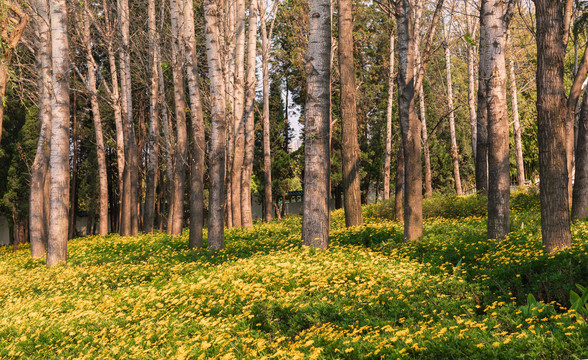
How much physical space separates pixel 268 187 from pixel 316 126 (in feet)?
42.7

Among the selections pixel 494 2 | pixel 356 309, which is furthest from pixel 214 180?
pixel 494 2

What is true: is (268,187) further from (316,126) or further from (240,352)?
(240,352)

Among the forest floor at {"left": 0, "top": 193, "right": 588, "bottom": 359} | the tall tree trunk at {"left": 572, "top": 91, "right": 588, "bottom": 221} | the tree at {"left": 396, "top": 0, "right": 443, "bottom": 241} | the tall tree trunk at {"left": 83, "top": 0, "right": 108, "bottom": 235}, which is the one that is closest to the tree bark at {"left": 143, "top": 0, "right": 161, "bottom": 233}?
the tall tree trunk at {"left": 83, "top": 0, "right": 108, "bottom": 235}

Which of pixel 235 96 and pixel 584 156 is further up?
pixel 235 96

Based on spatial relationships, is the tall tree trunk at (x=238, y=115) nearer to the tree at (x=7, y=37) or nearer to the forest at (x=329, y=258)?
the forest at (x=329, y=258)

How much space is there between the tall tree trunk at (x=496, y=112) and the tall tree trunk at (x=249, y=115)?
31.0 feet

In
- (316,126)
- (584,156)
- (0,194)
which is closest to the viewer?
(316,126)

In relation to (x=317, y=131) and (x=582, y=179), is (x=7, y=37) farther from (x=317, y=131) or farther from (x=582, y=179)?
(x=582, y=179)

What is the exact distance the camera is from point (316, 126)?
24.6 ft

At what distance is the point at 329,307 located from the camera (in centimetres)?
471

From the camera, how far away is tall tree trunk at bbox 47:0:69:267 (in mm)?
9883

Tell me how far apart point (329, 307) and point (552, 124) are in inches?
157

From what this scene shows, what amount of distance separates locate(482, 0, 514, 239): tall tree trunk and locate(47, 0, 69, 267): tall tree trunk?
9333 millimetres

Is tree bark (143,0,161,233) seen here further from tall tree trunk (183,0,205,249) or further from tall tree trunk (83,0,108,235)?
tall tree trunk (183,0,205,249)
